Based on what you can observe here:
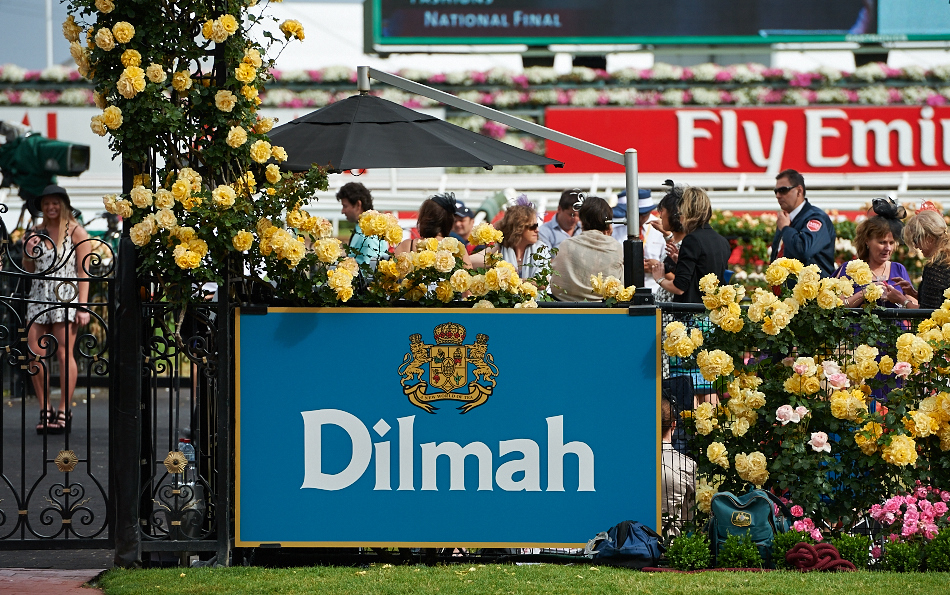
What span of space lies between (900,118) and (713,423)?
20064 millimetres

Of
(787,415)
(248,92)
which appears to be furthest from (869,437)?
(248,92)

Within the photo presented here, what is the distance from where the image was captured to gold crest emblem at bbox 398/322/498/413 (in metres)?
5.43

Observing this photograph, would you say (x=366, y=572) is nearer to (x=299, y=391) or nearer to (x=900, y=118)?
(x=299, y=391)

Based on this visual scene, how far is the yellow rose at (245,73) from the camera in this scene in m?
5.37

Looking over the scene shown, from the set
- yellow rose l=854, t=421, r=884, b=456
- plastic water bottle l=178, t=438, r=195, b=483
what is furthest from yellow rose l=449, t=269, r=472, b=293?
yellow rose l=854, t=421, r=884, b=456

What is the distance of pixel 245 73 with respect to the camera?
212 inches

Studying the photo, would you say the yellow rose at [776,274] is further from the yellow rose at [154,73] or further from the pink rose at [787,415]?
the yellow rose at [154,73]

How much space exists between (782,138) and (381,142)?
18459mm

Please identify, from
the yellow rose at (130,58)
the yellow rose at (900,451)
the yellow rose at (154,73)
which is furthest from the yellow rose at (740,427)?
the yellow rose at (130,58)

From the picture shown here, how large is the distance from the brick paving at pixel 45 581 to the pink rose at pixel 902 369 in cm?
415

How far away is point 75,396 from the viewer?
41.5 ft

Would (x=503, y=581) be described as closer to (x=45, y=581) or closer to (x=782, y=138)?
(x=45, y=581)

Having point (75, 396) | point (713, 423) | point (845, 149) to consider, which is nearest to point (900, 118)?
point (845, 149)

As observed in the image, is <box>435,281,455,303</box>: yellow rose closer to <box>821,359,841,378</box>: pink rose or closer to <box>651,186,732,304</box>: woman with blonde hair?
<box>821,359,841,378</box>: pink rose
